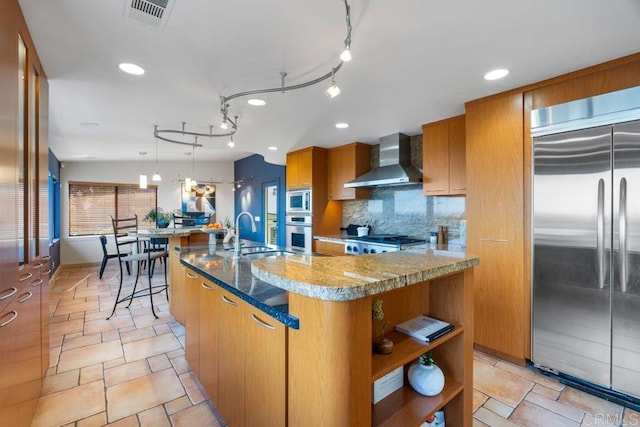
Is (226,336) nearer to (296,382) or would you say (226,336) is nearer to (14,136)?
(296,382)

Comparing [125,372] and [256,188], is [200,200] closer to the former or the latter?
[256,188]

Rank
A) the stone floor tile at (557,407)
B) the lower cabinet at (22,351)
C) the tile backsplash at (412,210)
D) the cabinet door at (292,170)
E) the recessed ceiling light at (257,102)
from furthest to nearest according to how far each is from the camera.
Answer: the cabinet door at (292,170)
the tile backsplash at (412,210)
the recessed ceiling light at (257,102)
the stone floor tile at (557,407)
the lower cabinet at (22,351)

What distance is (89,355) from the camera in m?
2.66

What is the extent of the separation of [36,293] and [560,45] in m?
3.68

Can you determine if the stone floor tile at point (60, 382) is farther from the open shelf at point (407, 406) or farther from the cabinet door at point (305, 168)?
the cabinet door at point (305, 168)

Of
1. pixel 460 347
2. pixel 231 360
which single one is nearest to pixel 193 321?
pixel 231 360

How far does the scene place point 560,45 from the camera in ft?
6.09

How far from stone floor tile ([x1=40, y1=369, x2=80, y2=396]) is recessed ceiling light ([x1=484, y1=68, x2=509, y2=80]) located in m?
3.91

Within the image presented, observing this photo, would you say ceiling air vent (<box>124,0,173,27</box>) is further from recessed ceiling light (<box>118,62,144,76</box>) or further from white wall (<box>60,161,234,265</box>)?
white wall (<box>60,161,234,265</box>)

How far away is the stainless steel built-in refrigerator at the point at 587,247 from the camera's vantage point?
1.97 meters

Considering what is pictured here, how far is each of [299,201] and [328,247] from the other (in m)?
1.01

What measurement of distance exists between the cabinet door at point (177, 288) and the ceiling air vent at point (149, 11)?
2225mm

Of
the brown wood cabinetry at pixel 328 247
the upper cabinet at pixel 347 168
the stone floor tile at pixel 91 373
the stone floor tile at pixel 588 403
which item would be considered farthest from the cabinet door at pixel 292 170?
the stone floor tile at pixel 588 403

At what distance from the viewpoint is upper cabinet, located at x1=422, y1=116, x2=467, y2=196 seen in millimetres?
3197
